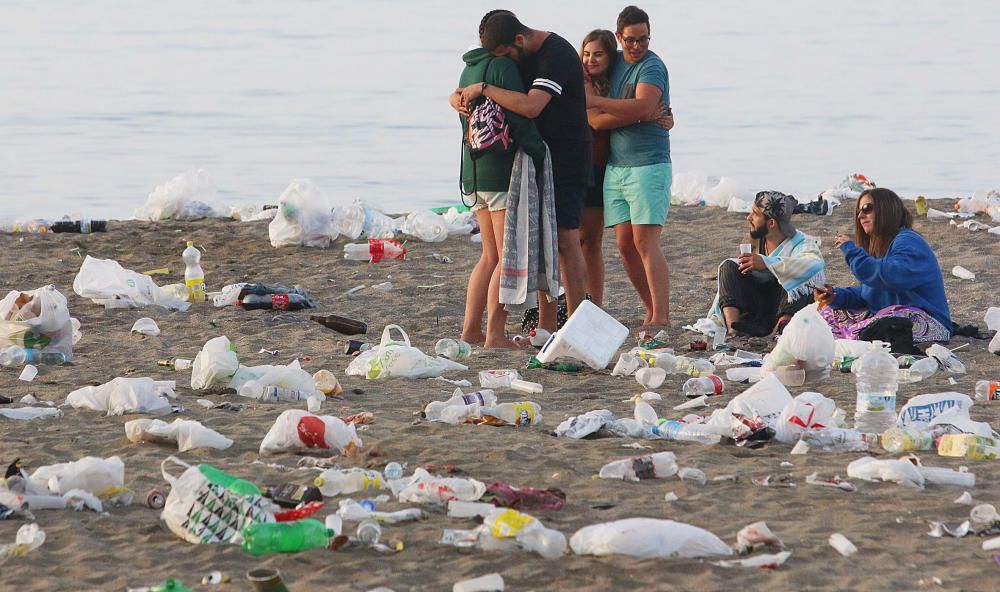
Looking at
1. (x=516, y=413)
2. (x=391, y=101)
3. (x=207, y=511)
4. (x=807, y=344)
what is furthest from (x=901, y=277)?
(x=391, y=101)

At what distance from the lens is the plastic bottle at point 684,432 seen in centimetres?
506

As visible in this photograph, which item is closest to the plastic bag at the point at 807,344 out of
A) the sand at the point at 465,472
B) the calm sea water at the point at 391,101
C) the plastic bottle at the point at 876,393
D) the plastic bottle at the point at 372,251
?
the sand at the point at 465,472

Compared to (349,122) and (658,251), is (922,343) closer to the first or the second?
(658,251)

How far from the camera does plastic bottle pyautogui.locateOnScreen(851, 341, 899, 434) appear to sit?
17.3ft

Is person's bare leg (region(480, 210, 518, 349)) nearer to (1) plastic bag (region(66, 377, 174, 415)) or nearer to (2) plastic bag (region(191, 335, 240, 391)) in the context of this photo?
(2) plastic bag (region(191, 335, 240, 391))

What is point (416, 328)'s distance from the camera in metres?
7.92

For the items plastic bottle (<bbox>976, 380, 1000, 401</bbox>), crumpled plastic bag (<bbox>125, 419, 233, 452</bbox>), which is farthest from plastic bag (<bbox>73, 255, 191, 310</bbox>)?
plastic bottle (<bbox>976, 380, 1000, 401</bbox>)

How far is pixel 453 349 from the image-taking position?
22.6 feet

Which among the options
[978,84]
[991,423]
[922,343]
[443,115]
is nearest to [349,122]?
[443,115]

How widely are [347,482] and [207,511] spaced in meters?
0.56

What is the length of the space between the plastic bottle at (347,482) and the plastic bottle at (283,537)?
1.58 ft

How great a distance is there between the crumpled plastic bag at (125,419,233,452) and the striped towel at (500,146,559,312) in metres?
2.41

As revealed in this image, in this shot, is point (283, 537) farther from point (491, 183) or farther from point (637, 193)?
point (637, 193)

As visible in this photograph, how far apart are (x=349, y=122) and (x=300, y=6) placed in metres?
23.0
